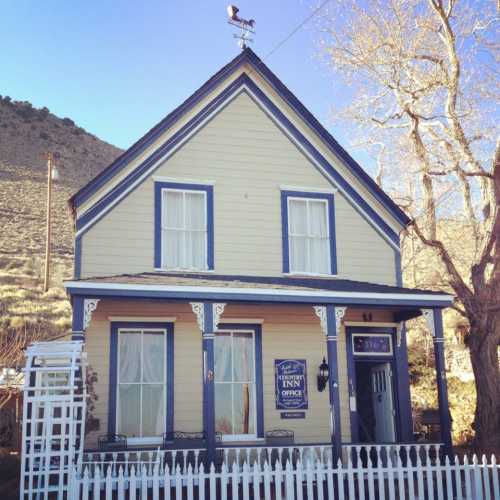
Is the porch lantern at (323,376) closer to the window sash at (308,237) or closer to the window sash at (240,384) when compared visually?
the window sash at (240,384)

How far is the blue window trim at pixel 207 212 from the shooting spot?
13.8 m

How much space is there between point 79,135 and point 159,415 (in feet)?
199

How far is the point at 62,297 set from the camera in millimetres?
33594

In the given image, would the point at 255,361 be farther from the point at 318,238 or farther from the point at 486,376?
the point at 486,376

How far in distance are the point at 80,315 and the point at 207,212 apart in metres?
3.91

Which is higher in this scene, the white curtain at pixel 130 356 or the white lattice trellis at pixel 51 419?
the white curtain at pixel 130 356

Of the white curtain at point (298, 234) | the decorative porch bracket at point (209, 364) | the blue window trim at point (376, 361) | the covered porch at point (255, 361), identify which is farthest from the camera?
the white curtain at point (298, 234)

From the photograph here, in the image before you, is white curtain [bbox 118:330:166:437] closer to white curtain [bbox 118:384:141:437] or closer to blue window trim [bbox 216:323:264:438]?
white curtain [bbox 118:384:141:437]

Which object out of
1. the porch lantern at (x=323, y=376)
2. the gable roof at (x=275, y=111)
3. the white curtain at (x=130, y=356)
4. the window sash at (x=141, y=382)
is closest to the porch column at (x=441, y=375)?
the porch lantern at (x=323, y=376)

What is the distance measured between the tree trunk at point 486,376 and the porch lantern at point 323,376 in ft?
14.0

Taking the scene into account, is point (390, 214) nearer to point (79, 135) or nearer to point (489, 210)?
point (489, 210)

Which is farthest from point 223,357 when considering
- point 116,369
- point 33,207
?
point 33,207

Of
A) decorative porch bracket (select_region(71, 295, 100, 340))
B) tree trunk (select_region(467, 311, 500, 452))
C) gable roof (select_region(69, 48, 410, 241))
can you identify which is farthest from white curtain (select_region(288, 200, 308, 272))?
decorative porch bracket (select_region(71, 295, 100, 340))

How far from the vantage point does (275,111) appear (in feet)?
50.1
